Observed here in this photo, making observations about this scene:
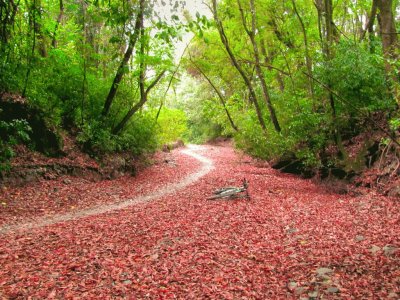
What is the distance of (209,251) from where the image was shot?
229 inches

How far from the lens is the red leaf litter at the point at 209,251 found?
4.43 meters

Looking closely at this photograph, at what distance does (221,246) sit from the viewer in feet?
19.9

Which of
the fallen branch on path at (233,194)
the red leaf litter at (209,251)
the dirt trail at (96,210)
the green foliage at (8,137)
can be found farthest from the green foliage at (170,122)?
the red leaf litter at (209,251)

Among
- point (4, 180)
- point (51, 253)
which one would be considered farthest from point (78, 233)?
point (4, 180)

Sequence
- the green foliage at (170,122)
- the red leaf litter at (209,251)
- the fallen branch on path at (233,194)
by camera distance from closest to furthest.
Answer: the red leaf litter at (209,251), the fallen branch on path at (233,194), the green foliage at (170,122)

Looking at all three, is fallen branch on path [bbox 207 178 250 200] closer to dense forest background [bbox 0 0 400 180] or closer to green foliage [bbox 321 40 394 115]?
dense forest background [bbox 0 0 400 180]

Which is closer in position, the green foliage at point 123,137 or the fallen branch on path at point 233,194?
the fallen branch on path at point 233,194

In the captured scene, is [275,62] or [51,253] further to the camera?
[275,62]

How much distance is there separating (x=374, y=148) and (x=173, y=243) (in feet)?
27.1

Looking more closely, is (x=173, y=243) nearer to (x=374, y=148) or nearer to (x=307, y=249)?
(x=307, y=249)

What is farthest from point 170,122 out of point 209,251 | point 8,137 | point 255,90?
point 209,251

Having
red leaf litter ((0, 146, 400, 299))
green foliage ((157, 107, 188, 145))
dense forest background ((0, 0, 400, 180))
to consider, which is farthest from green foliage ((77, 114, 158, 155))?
green foliage ((157, 107, 188, 145))

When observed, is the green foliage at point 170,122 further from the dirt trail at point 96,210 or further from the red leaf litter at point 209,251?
the red leaf litter at point 209,251

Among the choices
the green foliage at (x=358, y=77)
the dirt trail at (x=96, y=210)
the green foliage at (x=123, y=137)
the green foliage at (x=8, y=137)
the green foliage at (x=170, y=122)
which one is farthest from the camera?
the green foliage at (x=170, y=122)
